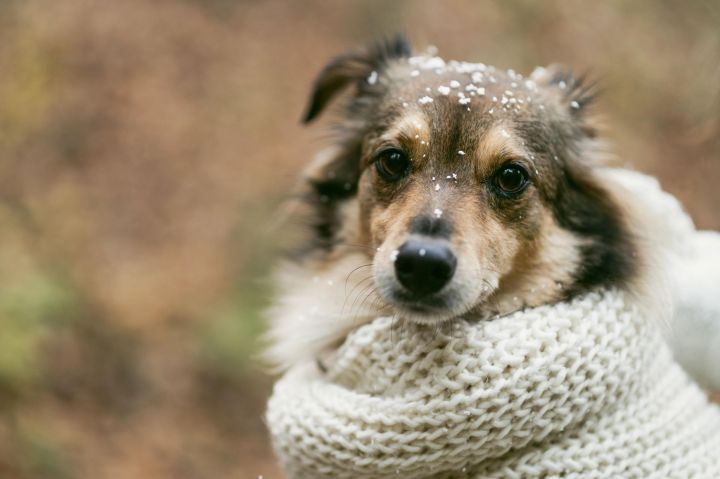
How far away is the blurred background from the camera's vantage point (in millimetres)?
5141

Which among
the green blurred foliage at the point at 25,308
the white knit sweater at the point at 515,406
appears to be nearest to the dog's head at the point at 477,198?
the white knit sweater at the point at 515,406

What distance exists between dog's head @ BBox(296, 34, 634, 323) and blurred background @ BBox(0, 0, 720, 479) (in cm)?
141

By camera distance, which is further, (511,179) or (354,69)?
(354,69)

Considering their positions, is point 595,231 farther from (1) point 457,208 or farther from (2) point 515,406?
(2) point 515,406

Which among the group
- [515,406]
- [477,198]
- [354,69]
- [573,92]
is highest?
[354,69]

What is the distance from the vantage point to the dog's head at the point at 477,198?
2346mm

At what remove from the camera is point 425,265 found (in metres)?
2.27

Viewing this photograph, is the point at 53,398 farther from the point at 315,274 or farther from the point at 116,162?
the point at 315,274

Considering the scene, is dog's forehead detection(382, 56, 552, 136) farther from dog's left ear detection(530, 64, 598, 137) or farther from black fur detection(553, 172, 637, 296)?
black fur detection(553, 172, 637, 296)

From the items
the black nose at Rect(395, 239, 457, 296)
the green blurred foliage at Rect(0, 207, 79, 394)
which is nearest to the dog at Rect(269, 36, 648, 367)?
the black nose at Rect(395, 239, 457, 296)

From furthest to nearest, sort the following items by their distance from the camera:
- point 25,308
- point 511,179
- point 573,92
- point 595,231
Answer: point 25,308 → point 573,92 → point 595,231 → point 511,179

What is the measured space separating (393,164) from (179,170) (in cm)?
437

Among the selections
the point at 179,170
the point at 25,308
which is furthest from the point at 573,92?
the point at 179,170

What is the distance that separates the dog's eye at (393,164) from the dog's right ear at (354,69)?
22.7 inches
